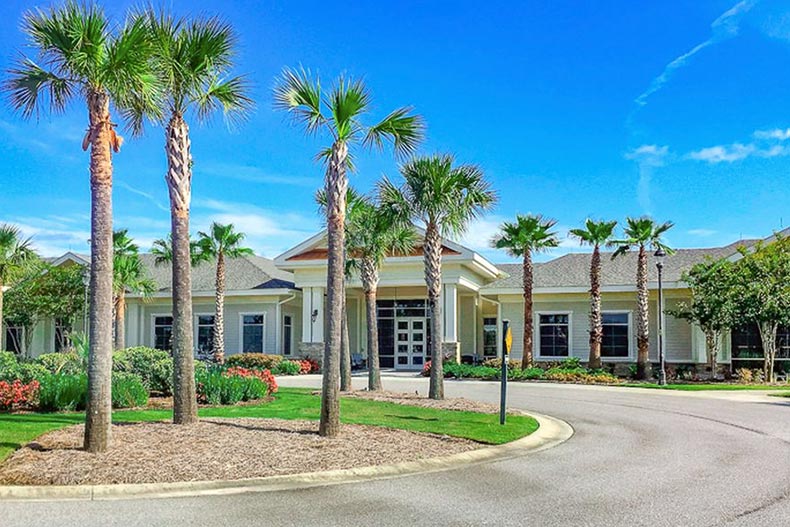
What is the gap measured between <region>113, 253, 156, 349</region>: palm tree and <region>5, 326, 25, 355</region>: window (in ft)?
27.6

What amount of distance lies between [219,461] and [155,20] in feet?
23.4

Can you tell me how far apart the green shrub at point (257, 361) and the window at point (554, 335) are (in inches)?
464

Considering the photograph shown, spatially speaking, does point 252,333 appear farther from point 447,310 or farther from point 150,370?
point 150,370

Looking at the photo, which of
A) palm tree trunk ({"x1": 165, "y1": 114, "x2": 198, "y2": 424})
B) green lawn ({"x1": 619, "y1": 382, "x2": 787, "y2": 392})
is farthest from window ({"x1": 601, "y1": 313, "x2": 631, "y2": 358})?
palm tree trunk ({"x1": 165, "y1": 114, "x2": 198, "y2": 424})

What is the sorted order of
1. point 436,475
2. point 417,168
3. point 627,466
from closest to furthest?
point 436,475
point 627,466
point 417,168

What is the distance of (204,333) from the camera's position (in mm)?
37156

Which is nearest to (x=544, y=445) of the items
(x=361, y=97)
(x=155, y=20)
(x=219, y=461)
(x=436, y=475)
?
(x=436, y=475)

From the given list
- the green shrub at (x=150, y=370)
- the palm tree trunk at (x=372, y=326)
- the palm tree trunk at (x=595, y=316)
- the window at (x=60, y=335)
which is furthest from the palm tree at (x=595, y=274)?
the window at (x=60, y=335)

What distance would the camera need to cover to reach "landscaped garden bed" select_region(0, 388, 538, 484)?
9.36m

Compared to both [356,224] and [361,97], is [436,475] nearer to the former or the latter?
[361,97]

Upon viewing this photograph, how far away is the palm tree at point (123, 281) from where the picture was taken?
103ft

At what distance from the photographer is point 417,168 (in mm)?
18422

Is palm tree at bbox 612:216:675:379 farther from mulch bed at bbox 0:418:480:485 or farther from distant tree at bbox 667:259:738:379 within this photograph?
mulch bed at bbox 0:418:480:485

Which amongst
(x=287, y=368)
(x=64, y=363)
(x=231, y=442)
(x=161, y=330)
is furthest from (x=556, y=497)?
(x=161, y=330)
